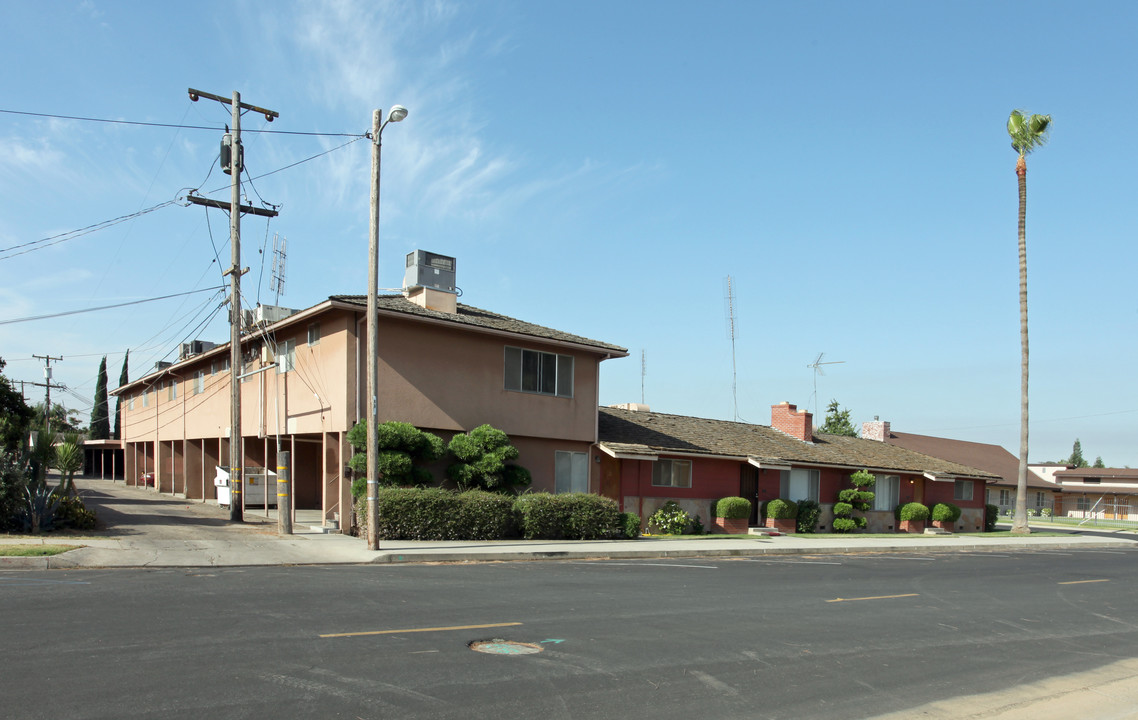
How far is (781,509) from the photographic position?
30.9 meters

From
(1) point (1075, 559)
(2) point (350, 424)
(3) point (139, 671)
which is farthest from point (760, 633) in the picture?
(1) point (1075, 559)

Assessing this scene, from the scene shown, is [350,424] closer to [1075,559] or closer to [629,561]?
[629,561]

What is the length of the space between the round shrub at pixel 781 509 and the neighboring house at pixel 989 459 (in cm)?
2199

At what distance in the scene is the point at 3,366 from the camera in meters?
24.9

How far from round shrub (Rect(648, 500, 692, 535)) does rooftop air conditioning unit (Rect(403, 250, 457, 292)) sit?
9.88 meters

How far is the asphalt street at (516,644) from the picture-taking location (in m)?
6.36

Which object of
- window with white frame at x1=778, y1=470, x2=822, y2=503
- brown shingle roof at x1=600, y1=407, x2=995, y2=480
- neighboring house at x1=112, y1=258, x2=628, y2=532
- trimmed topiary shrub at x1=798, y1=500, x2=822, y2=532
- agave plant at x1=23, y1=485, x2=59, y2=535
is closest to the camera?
agave plant at x1=23, y1=485, x2=59, y2=535

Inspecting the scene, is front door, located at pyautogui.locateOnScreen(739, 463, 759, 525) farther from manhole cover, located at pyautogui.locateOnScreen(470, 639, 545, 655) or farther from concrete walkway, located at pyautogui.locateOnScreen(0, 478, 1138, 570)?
manhole cover, located at pyautogui.locateOnScreen(470, 639, 545, 655)

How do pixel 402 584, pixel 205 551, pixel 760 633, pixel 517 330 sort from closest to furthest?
1. pixel 760 633
2. pixel 402 584
3. pixel 205 551
4. pixel 517 330

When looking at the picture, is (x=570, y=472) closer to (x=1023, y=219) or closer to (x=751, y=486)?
(x=751, y=486)

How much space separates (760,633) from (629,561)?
8966 millimetres

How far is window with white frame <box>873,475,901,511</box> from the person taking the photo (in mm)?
36250

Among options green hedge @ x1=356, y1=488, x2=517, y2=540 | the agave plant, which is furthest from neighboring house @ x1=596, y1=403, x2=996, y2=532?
the agave plant

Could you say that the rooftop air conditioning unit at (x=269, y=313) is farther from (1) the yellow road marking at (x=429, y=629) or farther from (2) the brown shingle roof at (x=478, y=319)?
(1) the yellow road marking at (x=429, y=629)
